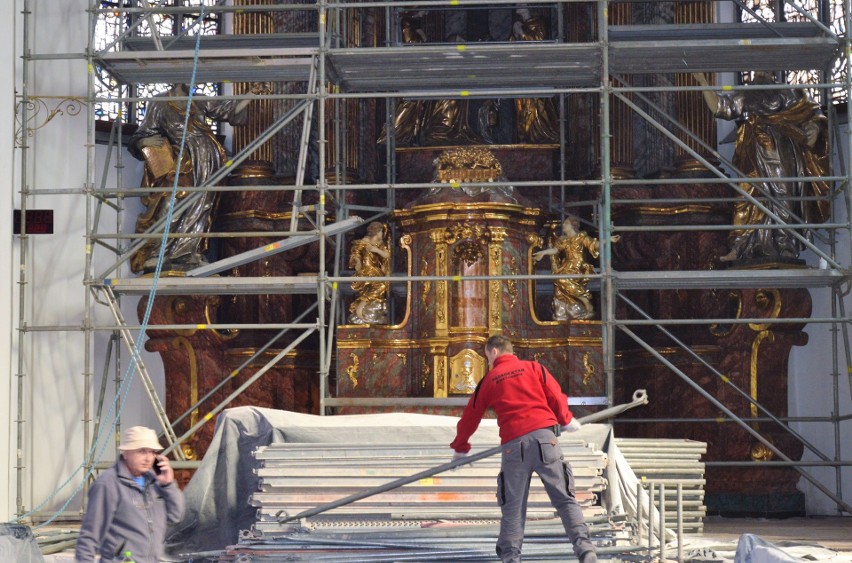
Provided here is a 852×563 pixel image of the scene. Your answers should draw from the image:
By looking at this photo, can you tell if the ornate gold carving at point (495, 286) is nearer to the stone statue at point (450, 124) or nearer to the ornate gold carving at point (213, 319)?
the stone statue at point (450, 124)

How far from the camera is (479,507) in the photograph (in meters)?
11.8

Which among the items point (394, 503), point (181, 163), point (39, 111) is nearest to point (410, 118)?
point (181, 163)

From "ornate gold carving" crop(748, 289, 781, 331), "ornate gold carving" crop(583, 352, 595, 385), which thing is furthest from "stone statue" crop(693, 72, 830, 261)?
"ornate gold carving" crop(583, 352, 595, 385)

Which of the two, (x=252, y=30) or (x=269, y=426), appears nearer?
(x=269, y=426)

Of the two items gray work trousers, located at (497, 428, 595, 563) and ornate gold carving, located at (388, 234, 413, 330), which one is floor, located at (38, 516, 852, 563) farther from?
ornate gold carving, located at (388, 234, 413, 330)

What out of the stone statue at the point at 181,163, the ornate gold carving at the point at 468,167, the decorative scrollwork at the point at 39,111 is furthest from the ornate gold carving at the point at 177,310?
the ornate gold carving at the point at 468,167

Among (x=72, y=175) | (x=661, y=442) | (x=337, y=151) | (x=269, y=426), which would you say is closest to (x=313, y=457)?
(x=269, y=426)

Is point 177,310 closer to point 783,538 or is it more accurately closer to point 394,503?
point 394,503

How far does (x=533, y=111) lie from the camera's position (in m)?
17.8

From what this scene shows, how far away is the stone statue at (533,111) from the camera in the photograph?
17.7 metres

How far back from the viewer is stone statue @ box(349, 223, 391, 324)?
16188mm

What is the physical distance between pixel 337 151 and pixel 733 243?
4.35 m

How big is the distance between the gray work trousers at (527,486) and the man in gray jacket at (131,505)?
2.79m

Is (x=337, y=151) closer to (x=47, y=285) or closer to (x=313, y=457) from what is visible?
(x=47, y=285)
